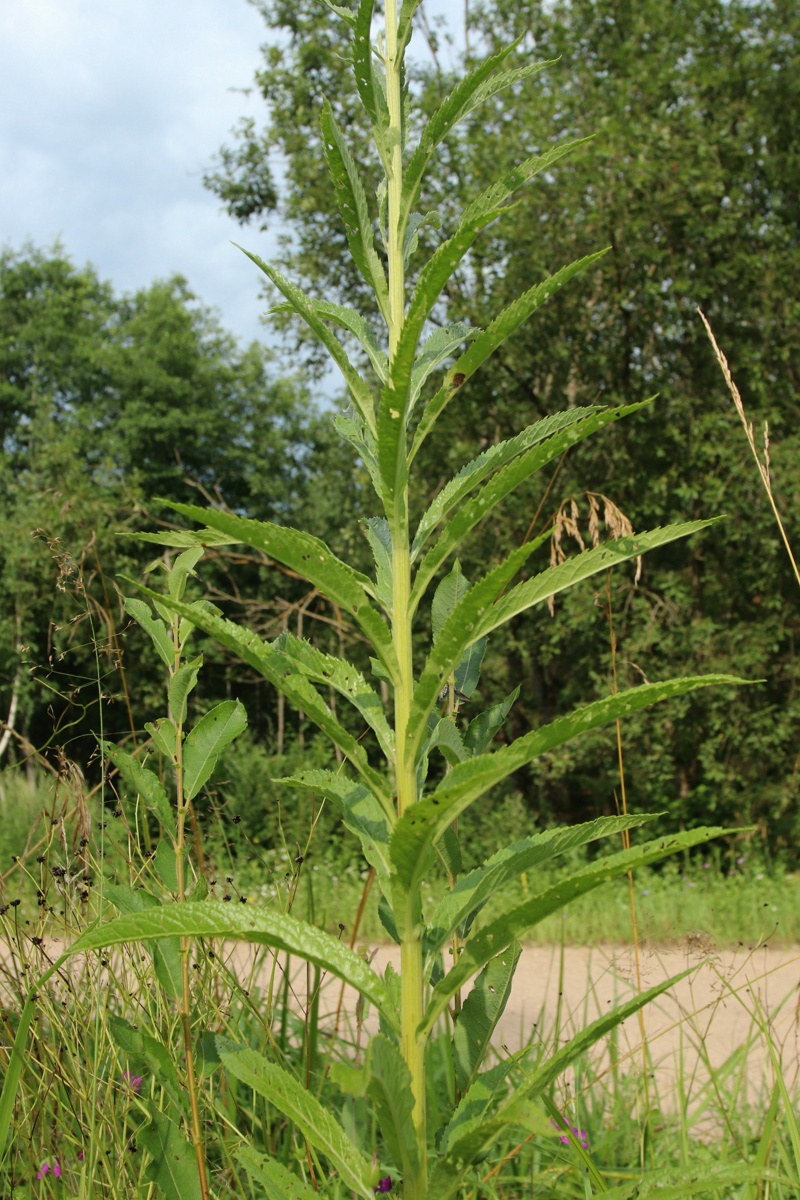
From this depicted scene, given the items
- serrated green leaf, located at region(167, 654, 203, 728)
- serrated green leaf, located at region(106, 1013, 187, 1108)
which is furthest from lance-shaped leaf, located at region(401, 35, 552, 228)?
serrated green leaf, located at region(106, 1013, 187, 1108)

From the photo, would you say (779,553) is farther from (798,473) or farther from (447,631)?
(447,631)

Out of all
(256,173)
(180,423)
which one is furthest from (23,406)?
(256,173)

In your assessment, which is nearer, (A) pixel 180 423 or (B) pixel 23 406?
(A) pixel 180 423

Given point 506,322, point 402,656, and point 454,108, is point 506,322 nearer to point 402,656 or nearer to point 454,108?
point 454,108

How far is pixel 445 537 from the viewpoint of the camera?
1040 mm

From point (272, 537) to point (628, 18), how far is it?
40.0 feet

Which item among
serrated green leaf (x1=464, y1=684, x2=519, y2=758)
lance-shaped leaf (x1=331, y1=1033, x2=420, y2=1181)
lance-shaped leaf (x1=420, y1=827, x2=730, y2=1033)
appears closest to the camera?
lance-shaped leaf (x1=331, y1=1033, x2=420, y2=1181)

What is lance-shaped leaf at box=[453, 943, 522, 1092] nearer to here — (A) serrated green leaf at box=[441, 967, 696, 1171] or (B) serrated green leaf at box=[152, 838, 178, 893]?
(A) serrated green leaf at box=[441, 967, 696, 1171]

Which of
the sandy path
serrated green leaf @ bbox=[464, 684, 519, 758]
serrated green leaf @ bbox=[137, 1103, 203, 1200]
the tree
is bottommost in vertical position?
the sandy path

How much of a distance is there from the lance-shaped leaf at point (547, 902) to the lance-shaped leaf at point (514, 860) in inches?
1.5

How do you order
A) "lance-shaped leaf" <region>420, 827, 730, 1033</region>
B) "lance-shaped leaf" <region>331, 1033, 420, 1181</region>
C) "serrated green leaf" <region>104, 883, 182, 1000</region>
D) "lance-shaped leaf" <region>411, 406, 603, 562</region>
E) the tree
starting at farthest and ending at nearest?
the tree → "serrated green leaf" <region>104, 883, 182, 1000</region> → "lance-shaped leaf" <region>411, 406, 603, 562</region> → "lance-shaped leaf" <region>420, 827, 730, 1033</region> → "lance-shaped leaf" <region>331, 1033, 420, 1181</region>

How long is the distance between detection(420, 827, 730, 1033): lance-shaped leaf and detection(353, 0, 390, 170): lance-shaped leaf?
79 cm

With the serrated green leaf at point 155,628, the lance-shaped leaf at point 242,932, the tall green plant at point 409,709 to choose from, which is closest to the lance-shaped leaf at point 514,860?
the tall green plant at point 409,709

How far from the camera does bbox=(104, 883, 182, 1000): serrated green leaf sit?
141 cm
